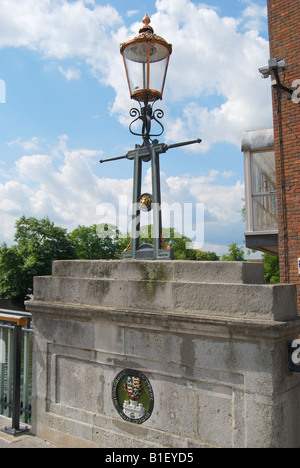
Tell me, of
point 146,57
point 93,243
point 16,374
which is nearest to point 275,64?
point 146,57

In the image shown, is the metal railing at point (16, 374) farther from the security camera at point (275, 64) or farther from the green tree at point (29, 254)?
the green tree at point (29, 254)

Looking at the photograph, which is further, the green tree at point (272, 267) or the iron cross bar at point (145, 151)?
the green tree at point (272, 267)

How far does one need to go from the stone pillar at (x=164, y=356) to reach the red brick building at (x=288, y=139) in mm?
6113

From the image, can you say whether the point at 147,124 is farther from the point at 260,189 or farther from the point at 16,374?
the point at 260,189

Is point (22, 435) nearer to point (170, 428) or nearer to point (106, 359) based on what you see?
point (106, 359)

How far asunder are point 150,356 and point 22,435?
2.41 metres

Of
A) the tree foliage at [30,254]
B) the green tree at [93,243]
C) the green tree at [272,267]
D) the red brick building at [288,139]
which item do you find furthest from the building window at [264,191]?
the green tree at [93,243]

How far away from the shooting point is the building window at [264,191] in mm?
10961

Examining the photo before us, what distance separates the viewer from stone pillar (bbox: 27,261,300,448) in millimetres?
3385

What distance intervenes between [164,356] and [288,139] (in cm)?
750

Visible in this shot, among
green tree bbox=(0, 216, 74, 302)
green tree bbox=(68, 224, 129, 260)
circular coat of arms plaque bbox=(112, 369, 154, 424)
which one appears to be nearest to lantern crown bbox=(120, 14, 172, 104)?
circular coat of arms plaque bbox=(112, 369, 154, 424)

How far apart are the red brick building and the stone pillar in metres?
6.11

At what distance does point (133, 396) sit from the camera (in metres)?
4.16
